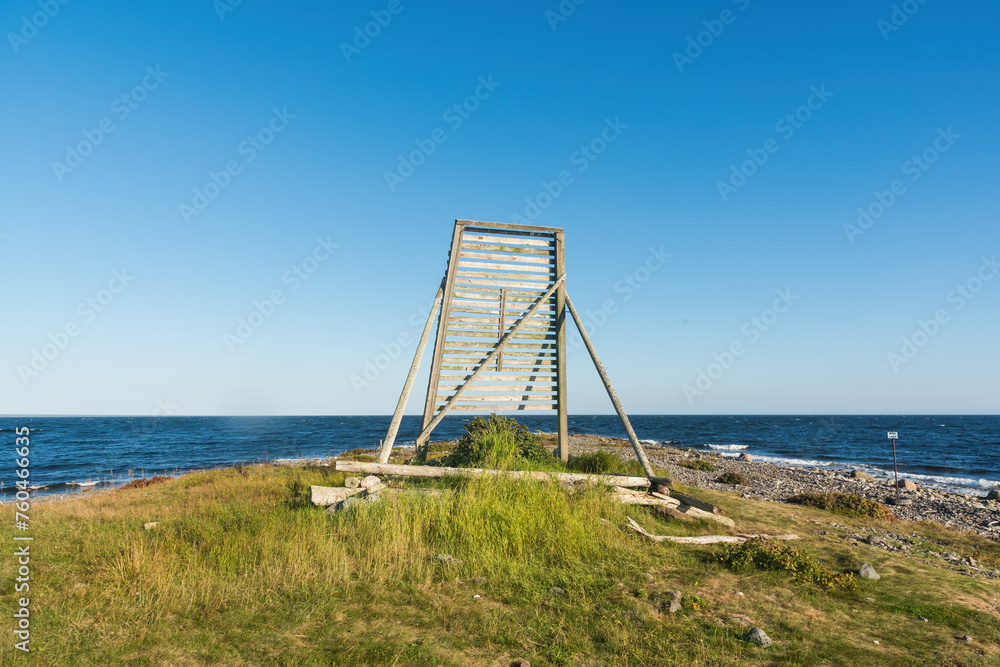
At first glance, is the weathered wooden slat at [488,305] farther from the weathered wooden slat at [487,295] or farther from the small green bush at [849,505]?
the small green bush at [849,505]

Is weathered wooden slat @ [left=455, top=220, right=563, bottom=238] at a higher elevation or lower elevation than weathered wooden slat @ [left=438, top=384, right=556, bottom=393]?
higher

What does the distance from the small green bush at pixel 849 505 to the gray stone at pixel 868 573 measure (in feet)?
22.9

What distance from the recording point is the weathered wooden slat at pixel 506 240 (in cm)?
1130

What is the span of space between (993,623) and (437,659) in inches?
206

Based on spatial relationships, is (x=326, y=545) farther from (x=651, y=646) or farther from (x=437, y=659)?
(x=651, y=646)

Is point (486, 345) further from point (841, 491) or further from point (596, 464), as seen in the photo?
point (841, 491)

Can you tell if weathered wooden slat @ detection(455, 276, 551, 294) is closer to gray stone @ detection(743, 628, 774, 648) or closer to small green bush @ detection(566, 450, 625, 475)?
small green bush @ detection(566, 450, 625, 475)

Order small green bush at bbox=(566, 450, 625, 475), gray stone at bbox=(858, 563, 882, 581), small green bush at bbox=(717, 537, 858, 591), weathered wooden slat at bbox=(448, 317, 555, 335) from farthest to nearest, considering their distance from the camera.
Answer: weathered wooden slat at bbox=(448, 317, 555, 335)
small green bush at bbox=(566, 450, 625, 475)
gray stone at bbox=(858, 563, 882, 581)
small green bush at bbox=(717, 537, 858, 591)

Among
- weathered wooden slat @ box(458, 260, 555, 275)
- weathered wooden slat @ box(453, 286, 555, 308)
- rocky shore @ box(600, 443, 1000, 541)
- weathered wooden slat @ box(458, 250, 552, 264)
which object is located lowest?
rocky shore @ box(600, 443, 1000, 541)

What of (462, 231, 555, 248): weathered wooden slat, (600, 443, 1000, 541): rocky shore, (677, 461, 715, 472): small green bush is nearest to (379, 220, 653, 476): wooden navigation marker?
(462, 231, 555, 248): weathered wooden slat

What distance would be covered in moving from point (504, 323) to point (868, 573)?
25.0 feet

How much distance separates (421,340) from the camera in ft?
31.9

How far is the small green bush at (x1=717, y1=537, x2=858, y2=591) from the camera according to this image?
549 centimetres

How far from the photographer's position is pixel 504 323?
11266 millimetres
